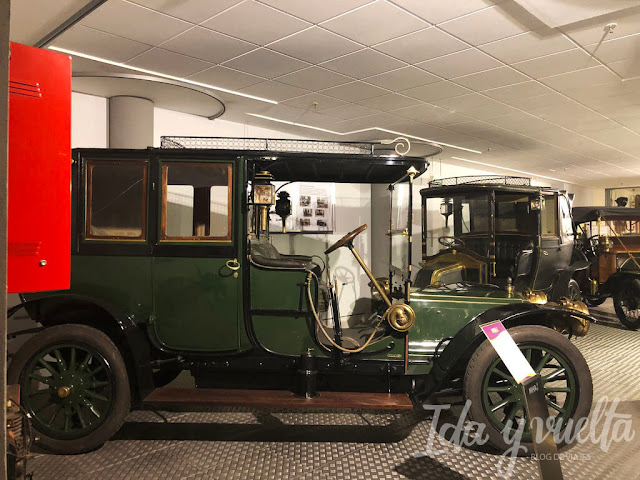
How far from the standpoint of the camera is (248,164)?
8.63 feet

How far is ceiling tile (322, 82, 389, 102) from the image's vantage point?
14.8 ft

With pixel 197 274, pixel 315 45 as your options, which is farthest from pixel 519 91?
pixel 197 274

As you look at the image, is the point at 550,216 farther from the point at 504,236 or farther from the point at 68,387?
the point at 68,387

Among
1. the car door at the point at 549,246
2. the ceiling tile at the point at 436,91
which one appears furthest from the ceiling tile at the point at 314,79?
the car door at the point at 549,246

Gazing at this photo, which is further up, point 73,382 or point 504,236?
point 504,236

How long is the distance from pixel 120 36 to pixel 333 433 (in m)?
3.21

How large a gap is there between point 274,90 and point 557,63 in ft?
8.65

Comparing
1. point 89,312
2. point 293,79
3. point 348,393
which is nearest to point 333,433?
point 348,393

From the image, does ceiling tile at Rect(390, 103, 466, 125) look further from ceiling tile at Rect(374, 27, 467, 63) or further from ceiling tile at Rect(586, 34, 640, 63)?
ceiling tile at Rect(586, 34, 640, 63)

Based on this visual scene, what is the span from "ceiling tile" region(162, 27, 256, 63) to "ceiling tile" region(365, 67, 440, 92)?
4.30 ft

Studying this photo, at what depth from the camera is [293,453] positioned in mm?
2504

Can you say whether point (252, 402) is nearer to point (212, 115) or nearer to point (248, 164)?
point (248, 164)

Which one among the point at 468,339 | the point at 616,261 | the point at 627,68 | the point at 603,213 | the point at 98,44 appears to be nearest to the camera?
the point at 468,339

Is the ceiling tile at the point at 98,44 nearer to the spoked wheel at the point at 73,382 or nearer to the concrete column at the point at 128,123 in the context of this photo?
the concrete column at the point at 128,123
